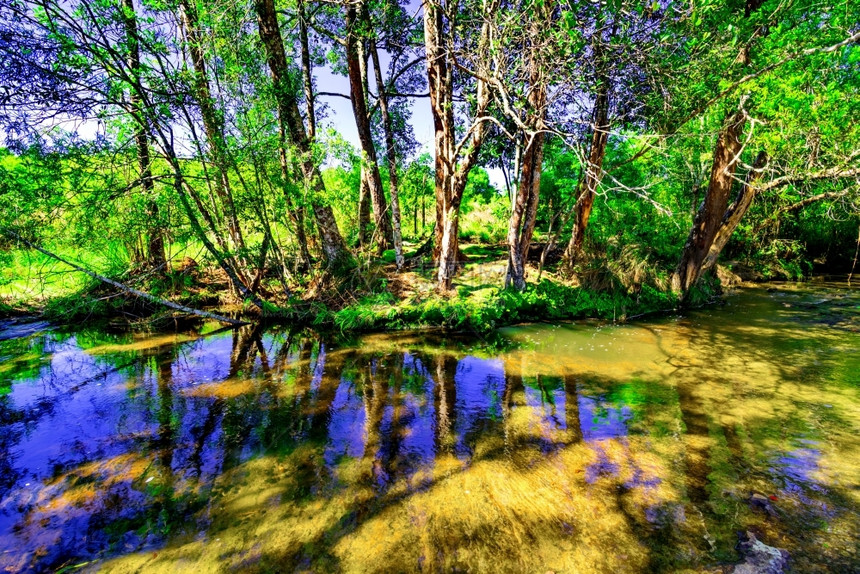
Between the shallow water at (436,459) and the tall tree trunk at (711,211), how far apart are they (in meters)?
3.14

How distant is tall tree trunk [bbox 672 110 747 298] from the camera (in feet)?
30.3

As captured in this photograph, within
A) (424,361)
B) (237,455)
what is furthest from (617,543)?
(424,361)

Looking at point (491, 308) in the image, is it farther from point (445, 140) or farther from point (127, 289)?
point (127, 289)

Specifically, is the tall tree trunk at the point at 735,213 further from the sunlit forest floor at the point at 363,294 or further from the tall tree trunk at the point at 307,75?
the tall tree trunk at the point at 307,75

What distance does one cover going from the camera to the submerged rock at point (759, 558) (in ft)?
8.85

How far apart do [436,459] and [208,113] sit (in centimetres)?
848

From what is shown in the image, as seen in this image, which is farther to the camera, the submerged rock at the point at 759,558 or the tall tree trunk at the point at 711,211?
the tall tree trunk at the point at 711,211

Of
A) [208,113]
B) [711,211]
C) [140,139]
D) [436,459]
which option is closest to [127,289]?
[140,139]

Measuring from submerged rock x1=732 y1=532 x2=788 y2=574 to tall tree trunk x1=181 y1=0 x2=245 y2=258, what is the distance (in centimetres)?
1014

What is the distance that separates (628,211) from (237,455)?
12.3 meters

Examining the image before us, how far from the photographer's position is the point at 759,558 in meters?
2.79

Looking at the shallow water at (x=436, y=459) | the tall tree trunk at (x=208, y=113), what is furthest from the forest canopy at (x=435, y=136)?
the shallow water at (x=436, y=459)

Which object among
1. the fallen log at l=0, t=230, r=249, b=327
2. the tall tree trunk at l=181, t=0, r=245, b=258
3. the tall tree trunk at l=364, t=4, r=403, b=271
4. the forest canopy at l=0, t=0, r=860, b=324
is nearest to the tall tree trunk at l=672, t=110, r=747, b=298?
the forest canopy at l=0, t=0, r=860, b=324

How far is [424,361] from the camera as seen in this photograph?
745cm
